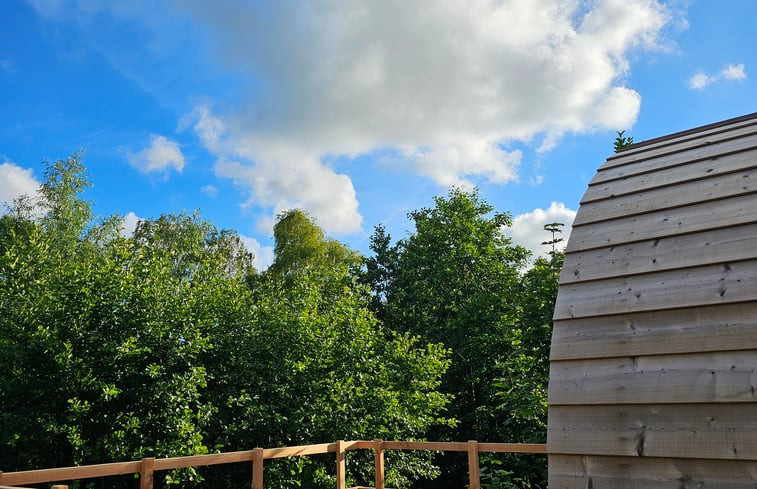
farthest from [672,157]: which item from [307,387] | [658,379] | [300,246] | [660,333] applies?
[300,246]

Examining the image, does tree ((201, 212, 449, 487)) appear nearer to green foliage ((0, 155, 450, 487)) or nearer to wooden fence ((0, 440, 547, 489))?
green foliage ((0, 155, 450, 487))

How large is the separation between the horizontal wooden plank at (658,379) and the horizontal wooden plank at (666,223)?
515 mm

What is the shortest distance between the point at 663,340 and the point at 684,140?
145 cm

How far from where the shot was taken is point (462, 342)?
1327cm

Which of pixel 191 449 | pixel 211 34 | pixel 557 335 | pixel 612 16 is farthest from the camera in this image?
pixel 211 34

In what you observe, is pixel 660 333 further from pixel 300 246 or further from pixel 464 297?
pixel 300 246

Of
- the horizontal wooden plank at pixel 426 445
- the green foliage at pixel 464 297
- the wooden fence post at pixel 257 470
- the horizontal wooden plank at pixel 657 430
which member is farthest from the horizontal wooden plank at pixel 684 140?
the green foliage at pixel 464 297

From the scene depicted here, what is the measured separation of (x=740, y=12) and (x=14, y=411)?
30.2 feet

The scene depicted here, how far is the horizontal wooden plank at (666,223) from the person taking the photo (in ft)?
6.40

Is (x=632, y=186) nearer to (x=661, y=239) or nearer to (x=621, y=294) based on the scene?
(x=661, y=239)

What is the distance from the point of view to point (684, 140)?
2.79 m

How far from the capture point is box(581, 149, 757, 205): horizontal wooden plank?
2189 millimetres

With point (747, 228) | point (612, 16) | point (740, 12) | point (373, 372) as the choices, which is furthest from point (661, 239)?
point (373, 372)

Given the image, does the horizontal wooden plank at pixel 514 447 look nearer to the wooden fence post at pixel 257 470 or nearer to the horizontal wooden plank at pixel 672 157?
the wooden fence post at pixel 257 470
